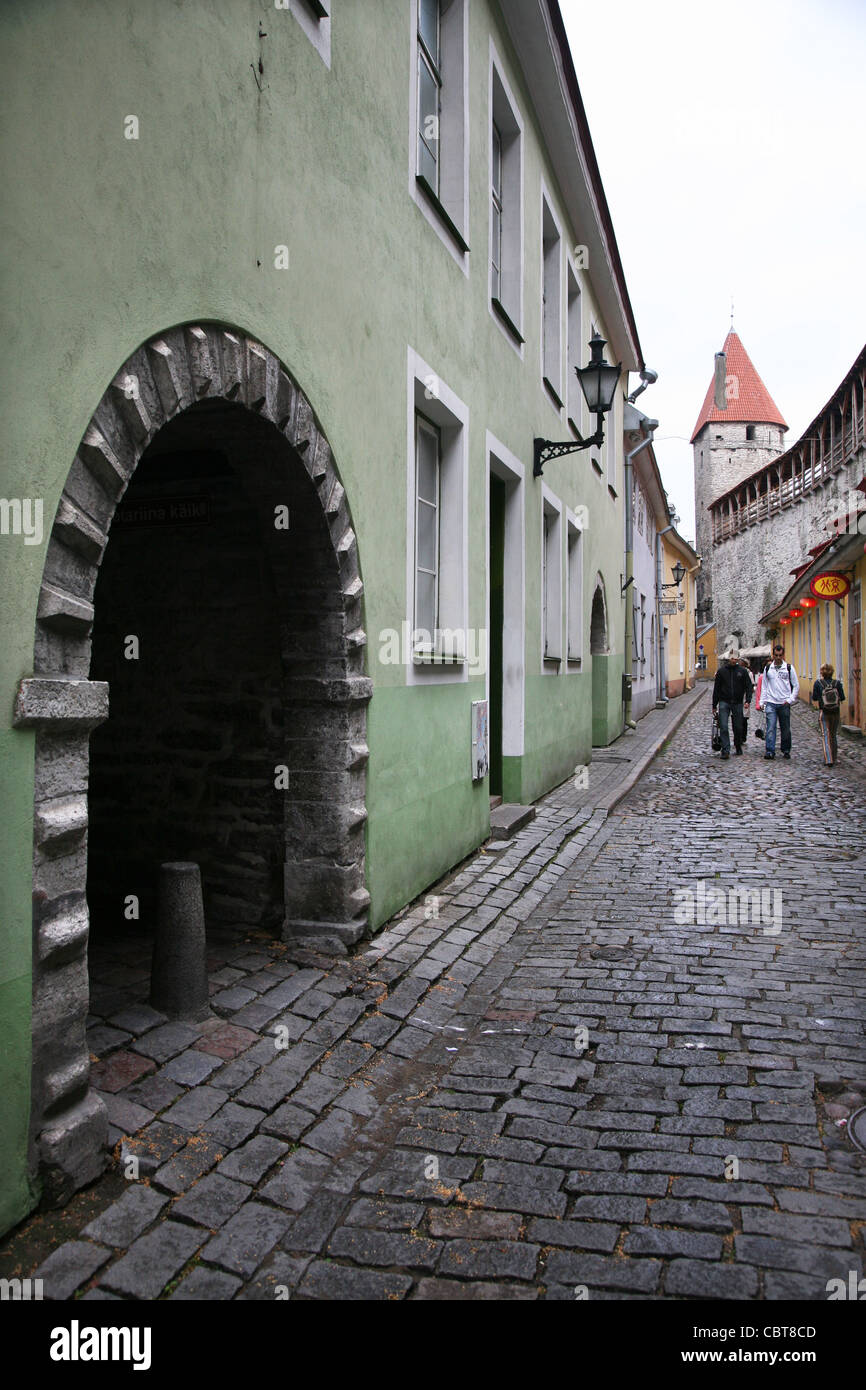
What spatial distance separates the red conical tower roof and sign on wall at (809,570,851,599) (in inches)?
2322

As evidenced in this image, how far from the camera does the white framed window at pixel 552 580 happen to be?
1209cm

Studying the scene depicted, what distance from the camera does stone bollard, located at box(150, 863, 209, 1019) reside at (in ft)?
13.7

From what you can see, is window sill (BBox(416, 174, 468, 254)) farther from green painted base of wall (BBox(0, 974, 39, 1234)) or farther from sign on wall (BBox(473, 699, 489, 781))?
green painted base of wall (BBox(0, 974, 39, 1234))

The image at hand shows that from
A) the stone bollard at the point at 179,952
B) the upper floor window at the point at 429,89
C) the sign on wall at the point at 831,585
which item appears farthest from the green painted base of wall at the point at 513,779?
the sign on wall at the point at 831,585

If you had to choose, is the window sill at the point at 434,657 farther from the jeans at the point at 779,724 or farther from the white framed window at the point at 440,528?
the jeans at the point at 779,724

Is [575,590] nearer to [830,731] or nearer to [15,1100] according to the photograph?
[830,731]

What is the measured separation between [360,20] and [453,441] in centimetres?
286

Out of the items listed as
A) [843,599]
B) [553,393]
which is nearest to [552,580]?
[553,393]

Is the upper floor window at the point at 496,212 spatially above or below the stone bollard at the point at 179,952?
above

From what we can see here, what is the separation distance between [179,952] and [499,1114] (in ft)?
4.68

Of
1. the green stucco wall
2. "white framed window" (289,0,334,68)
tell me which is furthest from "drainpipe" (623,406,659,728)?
"white framed window" (289,0,334,68)

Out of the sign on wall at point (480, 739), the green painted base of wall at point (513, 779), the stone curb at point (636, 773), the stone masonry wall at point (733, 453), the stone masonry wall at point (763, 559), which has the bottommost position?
the stone curb at point (636, 773)

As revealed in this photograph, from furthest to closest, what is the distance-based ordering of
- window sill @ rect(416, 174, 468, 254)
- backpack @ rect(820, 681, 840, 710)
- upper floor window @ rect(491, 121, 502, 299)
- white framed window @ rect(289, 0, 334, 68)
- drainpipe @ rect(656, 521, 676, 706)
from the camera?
drainpipe @ rect(656, 521, 676, 706), backpack @ rect(820, 681, 840, 710), upper floor window @ rect(491, 121, 502, 299), window sill @ rect(416, 174, 468, 254), white framed window @ rect(289, 0, 334, 68)

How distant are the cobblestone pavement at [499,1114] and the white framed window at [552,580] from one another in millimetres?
5862
